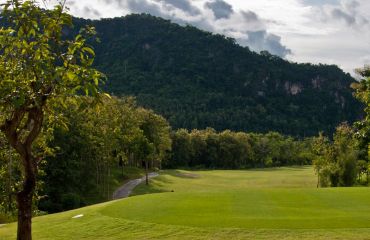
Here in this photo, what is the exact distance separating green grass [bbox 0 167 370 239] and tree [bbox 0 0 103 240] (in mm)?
7159

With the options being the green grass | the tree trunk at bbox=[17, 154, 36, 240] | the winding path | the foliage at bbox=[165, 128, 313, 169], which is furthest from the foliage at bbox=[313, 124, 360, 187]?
the foliage at bbox=[165, 128, 313, 169]

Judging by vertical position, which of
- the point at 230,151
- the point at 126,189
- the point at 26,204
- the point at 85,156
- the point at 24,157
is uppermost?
the point at 24,157

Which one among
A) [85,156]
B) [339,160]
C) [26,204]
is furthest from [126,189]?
[26,204]

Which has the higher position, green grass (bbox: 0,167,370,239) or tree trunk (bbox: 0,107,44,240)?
tree trunk (bbox: 0,107,44,240)

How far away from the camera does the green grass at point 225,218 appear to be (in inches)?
577

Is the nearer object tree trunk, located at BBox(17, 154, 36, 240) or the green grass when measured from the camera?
tree trunk, located at BBox(17, 154, 36, 240)

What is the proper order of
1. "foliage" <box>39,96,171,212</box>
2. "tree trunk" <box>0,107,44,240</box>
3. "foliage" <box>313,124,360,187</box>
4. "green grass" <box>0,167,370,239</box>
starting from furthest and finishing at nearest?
1. "foliage" <box>313,124,360,187</box>
2. "foliage" <box>39,96,171,212</box>
3. "green grass" <box>0,167,370,239</box>
4. "tree trunk" <box>0,107,44,240</box>

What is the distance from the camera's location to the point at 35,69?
7613mm

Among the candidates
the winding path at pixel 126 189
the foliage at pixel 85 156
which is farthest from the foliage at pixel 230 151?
the foliage at pixel 85 156

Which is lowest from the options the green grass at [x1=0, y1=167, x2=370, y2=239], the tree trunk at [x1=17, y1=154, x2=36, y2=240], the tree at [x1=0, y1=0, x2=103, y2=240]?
the green grass at [x1=0, y1=167, x2=370, y2=239]

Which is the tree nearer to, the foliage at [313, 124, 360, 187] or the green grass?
the green grass

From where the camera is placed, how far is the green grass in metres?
14.7

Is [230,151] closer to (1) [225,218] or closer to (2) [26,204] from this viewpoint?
(1) [225,218]

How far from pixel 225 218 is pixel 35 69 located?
1075 cm
